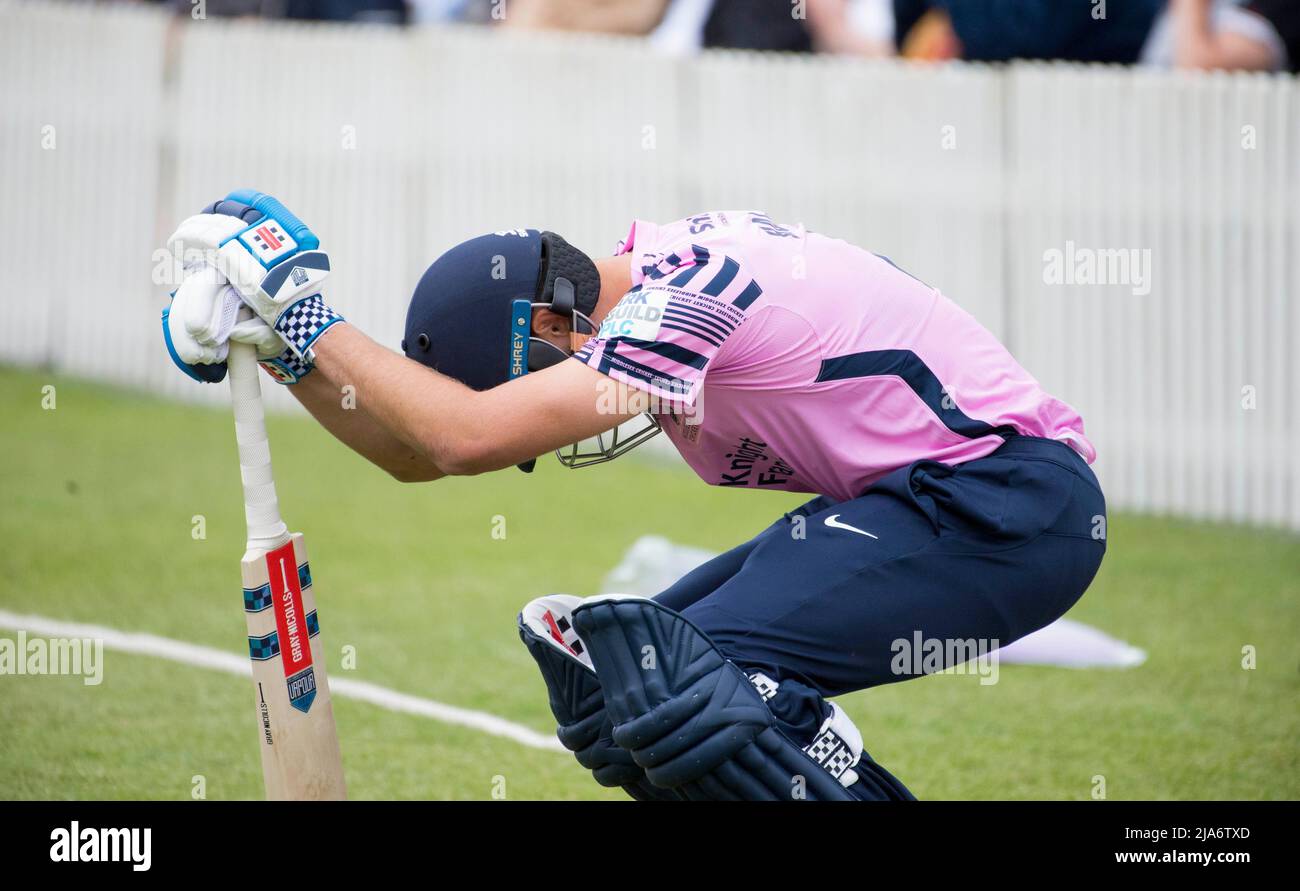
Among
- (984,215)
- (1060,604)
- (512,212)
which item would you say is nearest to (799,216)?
(984,215)

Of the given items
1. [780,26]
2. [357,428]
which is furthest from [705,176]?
[357,428]

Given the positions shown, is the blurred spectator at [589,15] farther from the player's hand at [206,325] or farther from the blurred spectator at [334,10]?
the player's hand at [206,325]

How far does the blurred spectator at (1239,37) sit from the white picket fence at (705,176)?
114 centimetres

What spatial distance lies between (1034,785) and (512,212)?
567 cm

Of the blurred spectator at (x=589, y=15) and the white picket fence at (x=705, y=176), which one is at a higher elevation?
the blurred spectator at (x=589, y=15)

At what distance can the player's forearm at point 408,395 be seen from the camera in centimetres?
330

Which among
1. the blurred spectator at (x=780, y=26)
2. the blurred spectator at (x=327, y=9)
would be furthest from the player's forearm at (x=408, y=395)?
the blurred spectator at (x=327, y=9)

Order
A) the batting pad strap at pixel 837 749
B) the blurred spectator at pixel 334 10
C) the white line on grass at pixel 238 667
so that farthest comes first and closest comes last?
the blurred spectator at pixel 334 10, the white line on grass at pixel 238 667, the batting pad strap at pixel 837 749

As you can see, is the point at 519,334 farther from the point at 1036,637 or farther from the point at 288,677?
the point at 1036,637

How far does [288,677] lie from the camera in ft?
11.9

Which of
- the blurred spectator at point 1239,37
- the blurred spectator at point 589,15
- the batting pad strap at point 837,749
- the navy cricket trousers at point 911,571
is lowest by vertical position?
the batting pad strap at point 837,749

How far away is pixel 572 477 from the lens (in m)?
9.15

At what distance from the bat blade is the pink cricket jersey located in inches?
37.6

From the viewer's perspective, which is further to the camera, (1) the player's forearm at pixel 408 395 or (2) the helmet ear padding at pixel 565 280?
(2) the helmet ear padding at pixel 565 280
